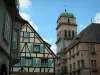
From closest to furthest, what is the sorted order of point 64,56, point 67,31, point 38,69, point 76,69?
1. point 38,69
2. point 76,69
3. point 64,56
4. point 67,31

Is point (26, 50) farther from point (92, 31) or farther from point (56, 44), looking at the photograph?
point (56, 44)

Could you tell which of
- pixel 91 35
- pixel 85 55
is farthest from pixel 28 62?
pixel 91 35

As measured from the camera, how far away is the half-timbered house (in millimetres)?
30750

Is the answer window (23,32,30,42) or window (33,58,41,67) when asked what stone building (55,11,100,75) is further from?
window (23,32,30,42)

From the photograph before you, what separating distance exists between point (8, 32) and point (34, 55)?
62.7 feet

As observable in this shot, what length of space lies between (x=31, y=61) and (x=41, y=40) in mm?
3405

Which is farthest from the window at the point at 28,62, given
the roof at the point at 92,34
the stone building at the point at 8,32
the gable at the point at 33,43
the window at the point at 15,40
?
the window at the point at 15,40

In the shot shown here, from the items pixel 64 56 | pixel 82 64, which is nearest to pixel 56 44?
pixel 64 56

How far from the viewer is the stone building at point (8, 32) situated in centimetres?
1111

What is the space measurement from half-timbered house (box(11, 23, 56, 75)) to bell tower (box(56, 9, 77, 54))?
109ft

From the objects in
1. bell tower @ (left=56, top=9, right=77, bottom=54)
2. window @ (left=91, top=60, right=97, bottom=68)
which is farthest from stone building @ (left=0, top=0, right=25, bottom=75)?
bell tower @ (left=56, top=9, right=77, bottom=54)

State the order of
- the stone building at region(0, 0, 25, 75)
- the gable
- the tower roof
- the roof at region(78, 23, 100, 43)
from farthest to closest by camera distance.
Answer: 1. the tower roof
2. the roof at region(78, 23, 100, 43)
3. the gable
4. the stone building at region(0, 0, 25, 75)

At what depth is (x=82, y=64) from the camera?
39.8 m

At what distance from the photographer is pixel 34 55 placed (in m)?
31.8
